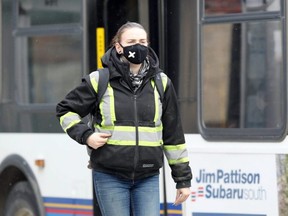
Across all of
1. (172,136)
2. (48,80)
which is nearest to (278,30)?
(172,136)

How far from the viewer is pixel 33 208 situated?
818 cm

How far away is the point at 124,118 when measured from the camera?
531 centimetres

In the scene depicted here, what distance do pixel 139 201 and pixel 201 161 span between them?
147 centimetres

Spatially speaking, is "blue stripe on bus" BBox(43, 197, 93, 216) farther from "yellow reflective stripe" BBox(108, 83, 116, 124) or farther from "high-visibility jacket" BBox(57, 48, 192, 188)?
"yellow reflective stripe" BBox(108, 83, 116, 124)

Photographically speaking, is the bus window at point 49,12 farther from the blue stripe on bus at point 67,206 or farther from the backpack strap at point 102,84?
the backpack strap at point 102,84

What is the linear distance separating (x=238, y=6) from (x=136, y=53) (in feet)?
5.06

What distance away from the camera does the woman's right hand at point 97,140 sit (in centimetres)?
525

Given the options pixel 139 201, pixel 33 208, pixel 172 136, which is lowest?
pixel 33 208

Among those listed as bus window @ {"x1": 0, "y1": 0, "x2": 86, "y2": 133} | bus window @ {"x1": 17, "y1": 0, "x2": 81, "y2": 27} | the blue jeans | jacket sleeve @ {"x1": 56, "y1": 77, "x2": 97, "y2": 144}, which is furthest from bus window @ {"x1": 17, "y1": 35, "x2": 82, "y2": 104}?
the blue jeans

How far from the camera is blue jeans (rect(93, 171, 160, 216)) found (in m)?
5.34

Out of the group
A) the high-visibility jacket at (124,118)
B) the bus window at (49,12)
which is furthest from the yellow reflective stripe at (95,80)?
the bus window at (49,12)

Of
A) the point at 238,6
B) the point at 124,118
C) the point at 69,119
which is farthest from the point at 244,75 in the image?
the point at 69,119

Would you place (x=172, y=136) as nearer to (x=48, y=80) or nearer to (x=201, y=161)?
(x=201, y=161)

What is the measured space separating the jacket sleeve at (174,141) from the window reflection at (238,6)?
4.30 feet
